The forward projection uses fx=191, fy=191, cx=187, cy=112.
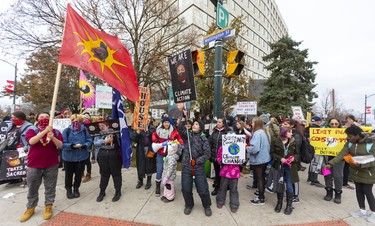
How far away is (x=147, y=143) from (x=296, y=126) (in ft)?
12.1

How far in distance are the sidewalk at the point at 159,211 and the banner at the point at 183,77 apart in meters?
2.38

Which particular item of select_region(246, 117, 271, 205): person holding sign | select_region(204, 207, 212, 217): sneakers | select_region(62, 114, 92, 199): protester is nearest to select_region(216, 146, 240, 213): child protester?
select_region(204, 207, 212, 217): sneakers

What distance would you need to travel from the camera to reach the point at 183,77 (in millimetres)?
4121

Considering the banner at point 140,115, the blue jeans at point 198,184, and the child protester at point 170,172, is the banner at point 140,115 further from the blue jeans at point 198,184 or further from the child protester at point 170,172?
the blue jeans at point 198,184

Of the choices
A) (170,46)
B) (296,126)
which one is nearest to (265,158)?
(296,126)

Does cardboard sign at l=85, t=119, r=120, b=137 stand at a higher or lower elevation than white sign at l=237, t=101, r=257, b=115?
lower

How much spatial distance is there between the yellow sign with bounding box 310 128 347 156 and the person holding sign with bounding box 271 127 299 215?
4.33ft

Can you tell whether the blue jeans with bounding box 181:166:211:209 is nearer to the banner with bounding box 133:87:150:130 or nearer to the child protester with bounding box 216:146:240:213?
the child protester with bounding box 216:146:240:213

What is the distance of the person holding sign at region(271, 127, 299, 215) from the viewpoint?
401 cm

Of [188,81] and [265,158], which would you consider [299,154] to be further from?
[188,81]

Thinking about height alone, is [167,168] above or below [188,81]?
below

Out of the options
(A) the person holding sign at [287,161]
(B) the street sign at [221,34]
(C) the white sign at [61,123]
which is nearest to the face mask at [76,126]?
(C) the white sign at [61,123]

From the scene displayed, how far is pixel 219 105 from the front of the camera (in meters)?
5.91

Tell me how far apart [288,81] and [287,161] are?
19.0 m
